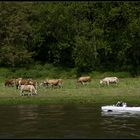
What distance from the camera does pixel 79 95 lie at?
4316 centimetres

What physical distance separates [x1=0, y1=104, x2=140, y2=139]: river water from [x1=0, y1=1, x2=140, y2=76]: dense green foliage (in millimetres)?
30934

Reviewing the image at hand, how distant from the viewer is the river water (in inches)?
1006

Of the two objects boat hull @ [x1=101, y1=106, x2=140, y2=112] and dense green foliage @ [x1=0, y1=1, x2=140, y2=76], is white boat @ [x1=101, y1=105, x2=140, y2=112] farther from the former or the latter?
dense green foliage @ [x1=0, y1=1, x2=140, y2=76]

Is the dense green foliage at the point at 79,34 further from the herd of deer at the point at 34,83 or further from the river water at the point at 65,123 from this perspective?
the river water at the point at 65,123

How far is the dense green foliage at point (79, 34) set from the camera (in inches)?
2709

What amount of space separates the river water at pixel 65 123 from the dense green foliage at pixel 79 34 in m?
30.9

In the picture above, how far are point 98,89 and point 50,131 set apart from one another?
811 inches

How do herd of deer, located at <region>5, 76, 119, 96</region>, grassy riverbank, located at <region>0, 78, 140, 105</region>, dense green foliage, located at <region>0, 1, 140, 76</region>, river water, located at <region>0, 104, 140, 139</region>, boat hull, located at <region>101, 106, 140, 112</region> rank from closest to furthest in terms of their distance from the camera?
river water, located at <region>0, 104, 140, 139</region> < boat hull, located at <region>101, 106, 140, 112</region> < grassy riverbank, located at <region>0, 78, 140, 105</region> < herd of deer, located at <region>5, 76, 119, 96</region> < dense green foliage, located at <region>0, 1, 140, 76</region>

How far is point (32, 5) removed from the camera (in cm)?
7569

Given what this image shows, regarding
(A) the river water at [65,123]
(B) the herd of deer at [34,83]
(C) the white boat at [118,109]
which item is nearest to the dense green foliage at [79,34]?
(B) the herd of deer at [34,83]

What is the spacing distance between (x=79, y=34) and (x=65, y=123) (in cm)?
4199

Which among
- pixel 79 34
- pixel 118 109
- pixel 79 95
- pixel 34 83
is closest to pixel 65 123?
pixel 118 109

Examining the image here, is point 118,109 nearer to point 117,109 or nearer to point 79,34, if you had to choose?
point 117,109

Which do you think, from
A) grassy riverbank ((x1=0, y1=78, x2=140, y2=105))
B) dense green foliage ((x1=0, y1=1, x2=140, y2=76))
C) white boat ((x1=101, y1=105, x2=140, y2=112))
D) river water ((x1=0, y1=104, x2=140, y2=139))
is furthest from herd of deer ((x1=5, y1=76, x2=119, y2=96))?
dense green foliage ((x1=0, y1=1, x2=140, y2=76))
